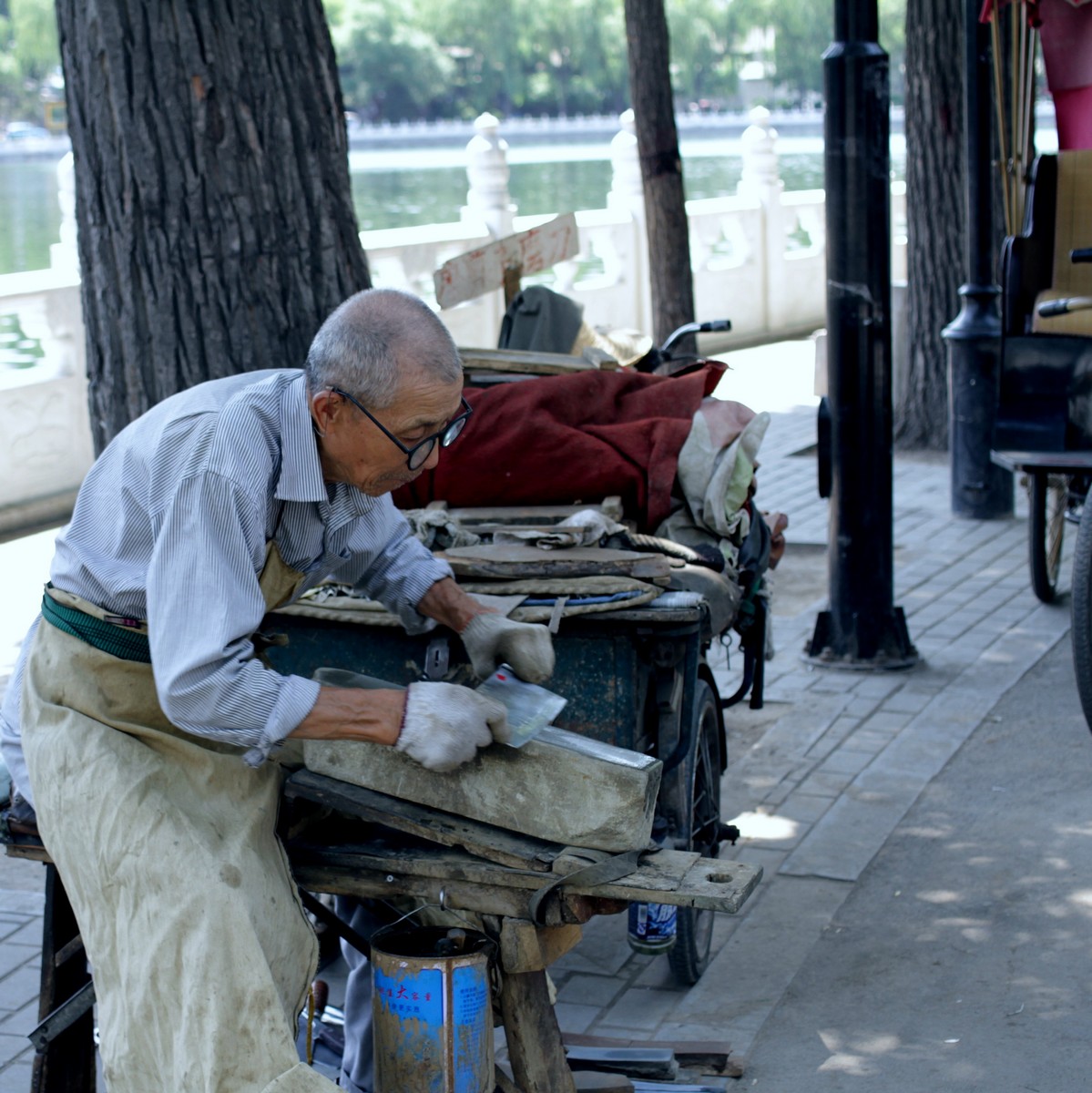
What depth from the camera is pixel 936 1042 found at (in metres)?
3.42

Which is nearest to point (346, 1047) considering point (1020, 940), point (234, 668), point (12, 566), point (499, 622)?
point (499, 622)

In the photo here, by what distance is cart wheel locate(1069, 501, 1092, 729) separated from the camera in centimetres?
469

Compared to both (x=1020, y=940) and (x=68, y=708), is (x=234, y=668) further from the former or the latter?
(x=1020, y=940)

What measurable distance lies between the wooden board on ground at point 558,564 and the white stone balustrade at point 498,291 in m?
3.42

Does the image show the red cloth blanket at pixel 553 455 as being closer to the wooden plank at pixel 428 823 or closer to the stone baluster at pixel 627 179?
the wooden plank at pixel 428 823

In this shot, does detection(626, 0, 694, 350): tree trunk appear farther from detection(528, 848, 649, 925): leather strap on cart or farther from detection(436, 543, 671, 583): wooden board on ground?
detection(528, 848, 649, 925): leather strap on cart

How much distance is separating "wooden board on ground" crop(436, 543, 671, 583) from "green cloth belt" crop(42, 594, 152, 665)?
95 centimetres

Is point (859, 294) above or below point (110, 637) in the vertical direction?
above

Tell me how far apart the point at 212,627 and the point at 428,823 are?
1.96 feet

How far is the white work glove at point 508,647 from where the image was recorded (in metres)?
2.94

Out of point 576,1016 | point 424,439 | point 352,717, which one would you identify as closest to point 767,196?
point 576,1016

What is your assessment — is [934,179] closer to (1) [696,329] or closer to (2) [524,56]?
(1) [696,329]

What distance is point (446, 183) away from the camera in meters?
61.0

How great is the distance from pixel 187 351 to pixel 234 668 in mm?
1966
